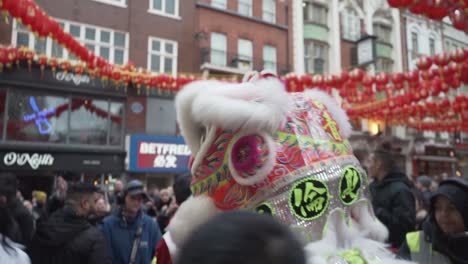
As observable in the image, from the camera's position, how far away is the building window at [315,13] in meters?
18.2

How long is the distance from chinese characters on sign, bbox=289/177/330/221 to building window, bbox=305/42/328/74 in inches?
682

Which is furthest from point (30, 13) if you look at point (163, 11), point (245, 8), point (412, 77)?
point (245, 8)

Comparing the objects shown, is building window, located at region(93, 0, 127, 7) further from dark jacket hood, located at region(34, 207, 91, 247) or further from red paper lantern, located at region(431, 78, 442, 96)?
dark jacket hood, located at region(34, 207, 91, 247)

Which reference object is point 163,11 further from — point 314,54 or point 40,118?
point 314,54

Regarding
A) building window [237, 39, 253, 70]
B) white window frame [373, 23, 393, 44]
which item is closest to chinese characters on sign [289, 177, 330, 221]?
building window [237, 39, 253, 70]

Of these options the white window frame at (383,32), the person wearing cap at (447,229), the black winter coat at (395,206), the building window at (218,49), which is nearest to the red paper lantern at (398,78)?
the black winter coat at (395,206)

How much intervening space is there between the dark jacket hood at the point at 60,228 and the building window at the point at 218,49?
12.7 meters

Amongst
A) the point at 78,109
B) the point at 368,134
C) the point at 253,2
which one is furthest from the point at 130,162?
the point at 368,134

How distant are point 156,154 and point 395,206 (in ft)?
37.8

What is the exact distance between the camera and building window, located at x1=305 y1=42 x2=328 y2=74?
59.6 feet

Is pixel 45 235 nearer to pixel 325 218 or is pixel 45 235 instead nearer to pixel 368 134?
pixel 325 218

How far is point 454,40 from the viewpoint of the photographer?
6410 millimetres

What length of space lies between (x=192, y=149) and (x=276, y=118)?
16.9 inches

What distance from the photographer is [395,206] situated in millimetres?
2943
